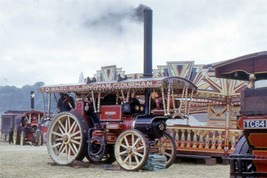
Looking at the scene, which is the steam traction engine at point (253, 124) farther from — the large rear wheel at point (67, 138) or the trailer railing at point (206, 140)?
the trailer railing at point (206, 140)

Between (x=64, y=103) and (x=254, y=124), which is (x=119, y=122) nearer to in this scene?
(x=64, y=103)

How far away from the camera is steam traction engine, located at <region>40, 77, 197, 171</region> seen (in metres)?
9.88

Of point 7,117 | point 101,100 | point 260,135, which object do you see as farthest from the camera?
point 7,117

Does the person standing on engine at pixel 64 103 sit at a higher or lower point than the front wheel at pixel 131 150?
higher

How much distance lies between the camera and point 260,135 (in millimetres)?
5840

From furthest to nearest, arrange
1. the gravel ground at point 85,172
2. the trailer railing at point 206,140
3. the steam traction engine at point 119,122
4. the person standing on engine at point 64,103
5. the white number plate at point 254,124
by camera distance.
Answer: the trailer railing at point 206,140
the person standing on engine at point 64,103
the steam traction engine at point 119,122
the gravel ground at point 85,172
the white number plate at point 254,124

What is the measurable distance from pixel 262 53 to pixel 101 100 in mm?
5759

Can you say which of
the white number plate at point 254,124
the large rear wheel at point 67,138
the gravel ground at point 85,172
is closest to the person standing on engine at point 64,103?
the large rear wheel at point 67,138

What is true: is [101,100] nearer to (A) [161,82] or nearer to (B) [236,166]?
(A) [161,82]

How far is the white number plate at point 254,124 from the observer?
5729 mm

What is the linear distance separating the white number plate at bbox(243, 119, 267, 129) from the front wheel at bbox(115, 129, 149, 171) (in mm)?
3939

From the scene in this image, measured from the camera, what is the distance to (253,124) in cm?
582

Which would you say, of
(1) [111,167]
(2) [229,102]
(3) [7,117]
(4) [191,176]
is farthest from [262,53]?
(3) [7,117]

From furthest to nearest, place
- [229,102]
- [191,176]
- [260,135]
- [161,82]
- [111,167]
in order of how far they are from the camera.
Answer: [229,102] < [111,167] < [161,82] < [191,176] < [260,135]
